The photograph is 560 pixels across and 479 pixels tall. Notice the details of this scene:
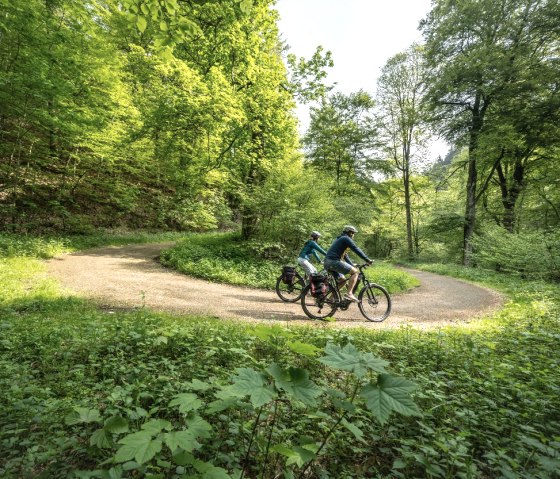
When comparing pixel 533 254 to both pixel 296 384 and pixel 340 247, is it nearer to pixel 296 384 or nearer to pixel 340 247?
pixel 340 247

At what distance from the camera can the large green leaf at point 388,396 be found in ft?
5.18

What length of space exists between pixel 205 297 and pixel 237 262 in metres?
4.43

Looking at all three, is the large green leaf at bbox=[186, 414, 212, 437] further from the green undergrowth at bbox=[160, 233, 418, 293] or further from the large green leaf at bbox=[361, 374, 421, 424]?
the green undergrowth at bbox=[160, 233, 418, 293]

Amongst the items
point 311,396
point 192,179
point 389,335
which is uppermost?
point 192,179

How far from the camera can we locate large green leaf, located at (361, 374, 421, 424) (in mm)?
1580

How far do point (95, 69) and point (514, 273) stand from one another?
70.3 feet

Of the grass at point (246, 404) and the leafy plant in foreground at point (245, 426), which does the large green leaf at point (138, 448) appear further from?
the grass at point (246, 404)

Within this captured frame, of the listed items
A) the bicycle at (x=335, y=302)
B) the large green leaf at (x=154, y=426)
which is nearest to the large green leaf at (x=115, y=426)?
the large green leaf at (x=154, y=426)

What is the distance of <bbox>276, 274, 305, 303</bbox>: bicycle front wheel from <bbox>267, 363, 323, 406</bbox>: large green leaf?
761cm

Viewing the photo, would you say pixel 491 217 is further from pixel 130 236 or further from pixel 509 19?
pixel 130 236

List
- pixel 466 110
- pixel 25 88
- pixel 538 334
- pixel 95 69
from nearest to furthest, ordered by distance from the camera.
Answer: pixel 538 334
pixel 25 88
pixel 95 69
pixel 466 110

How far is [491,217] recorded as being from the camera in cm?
2350

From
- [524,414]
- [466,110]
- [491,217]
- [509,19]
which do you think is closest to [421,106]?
[466,110]

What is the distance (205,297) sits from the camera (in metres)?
8.76
